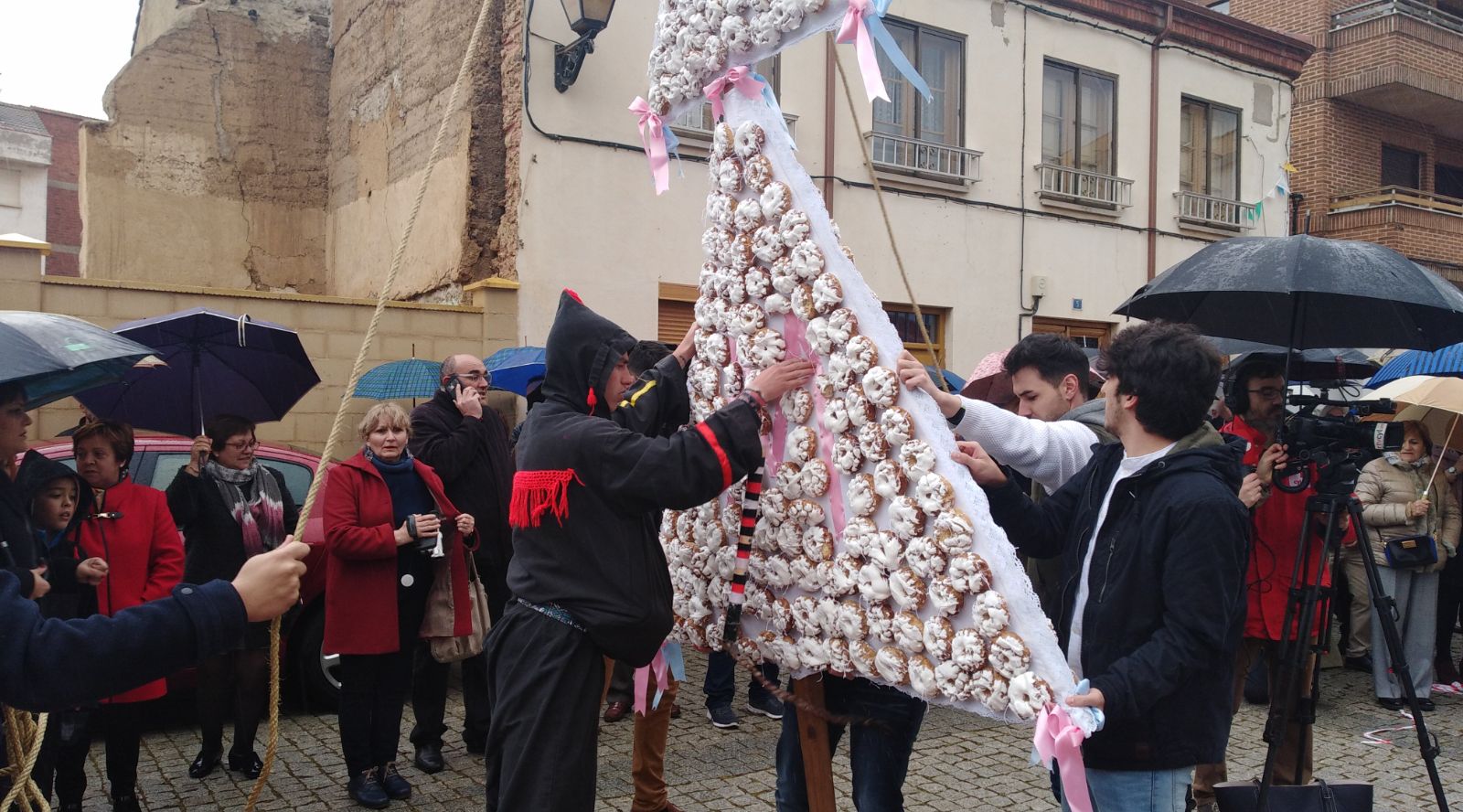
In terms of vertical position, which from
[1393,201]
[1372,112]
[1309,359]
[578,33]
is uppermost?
[1372,112]

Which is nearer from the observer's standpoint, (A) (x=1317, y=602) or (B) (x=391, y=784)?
(A) (x=1317, y=602)

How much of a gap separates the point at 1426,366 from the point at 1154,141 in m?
6.64

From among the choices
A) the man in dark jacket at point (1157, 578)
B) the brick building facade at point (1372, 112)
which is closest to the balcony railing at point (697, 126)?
the man in dark jacket at point (1157, 578)

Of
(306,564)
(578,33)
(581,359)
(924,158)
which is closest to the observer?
(581,359)

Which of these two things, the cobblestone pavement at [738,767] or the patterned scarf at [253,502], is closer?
the cobblestone pavement at [738,767]

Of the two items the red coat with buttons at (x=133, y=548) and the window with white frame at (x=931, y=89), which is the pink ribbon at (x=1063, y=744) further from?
the window with white frame at (x=931, y=89)

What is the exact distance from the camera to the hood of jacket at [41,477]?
392 cm

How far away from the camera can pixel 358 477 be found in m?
4.79

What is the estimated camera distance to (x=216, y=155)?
480 inches

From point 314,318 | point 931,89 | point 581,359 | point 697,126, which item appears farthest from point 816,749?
point 931,89

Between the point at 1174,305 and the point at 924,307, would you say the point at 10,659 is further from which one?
the point at 924,307

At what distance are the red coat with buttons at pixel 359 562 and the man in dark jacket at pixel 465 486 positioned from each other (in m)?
0.37

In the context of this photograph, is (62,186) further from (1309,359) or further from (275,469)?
(1309,359)

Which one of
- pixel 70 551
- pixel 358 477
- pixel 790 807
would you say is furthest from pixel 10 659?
pixel 358 477
